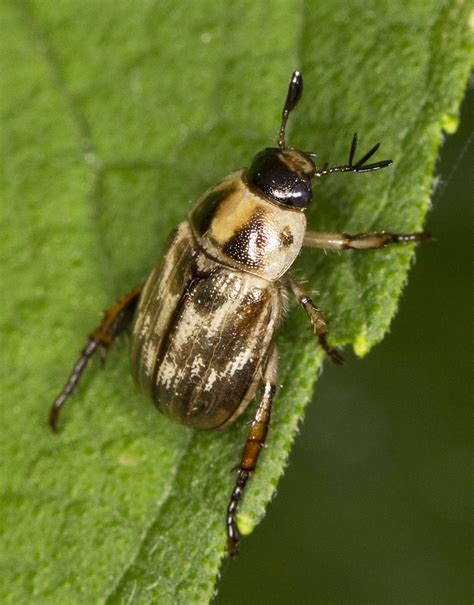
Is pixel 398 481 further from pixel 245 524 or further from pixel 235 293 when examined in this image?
pixel 235 293

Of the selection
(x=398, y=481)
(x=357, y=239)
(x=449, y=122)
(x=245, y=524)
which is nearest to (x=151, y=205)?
(x=357, y=239)

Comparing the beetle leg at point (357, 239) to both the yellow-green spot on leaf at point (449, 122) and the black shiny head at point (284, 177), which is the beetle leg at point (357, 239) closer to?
the black shiny head at point (284, 177)

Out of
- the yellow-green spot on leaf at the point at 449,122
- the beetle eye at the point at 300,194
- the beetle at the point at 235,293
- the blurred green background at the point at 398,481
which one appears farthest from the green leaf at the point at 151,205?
the blurred green background at the point at 398,481

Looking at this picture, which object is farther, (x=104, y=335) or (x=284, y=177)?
(x=104, y=335)

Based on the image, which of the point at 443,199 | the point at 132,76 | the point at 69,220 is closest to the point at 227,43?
A: the point at 132,76

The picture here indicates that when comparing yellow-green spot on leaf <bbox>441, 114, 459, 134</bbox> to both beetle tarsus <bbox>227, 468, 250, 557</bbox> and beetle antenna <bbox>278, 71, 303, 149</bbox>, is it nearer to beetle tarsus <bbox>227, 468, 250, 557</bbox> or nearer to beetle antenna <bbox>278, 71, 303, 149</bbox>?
beetle antenna <bbox>278, 71, 303, 149</bbox>

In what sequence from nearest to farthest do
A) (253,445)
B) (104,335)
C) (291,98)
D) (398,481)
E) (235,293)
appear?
(253,445)
(235,293)
(291,98)
(104,335)
(398,481)
